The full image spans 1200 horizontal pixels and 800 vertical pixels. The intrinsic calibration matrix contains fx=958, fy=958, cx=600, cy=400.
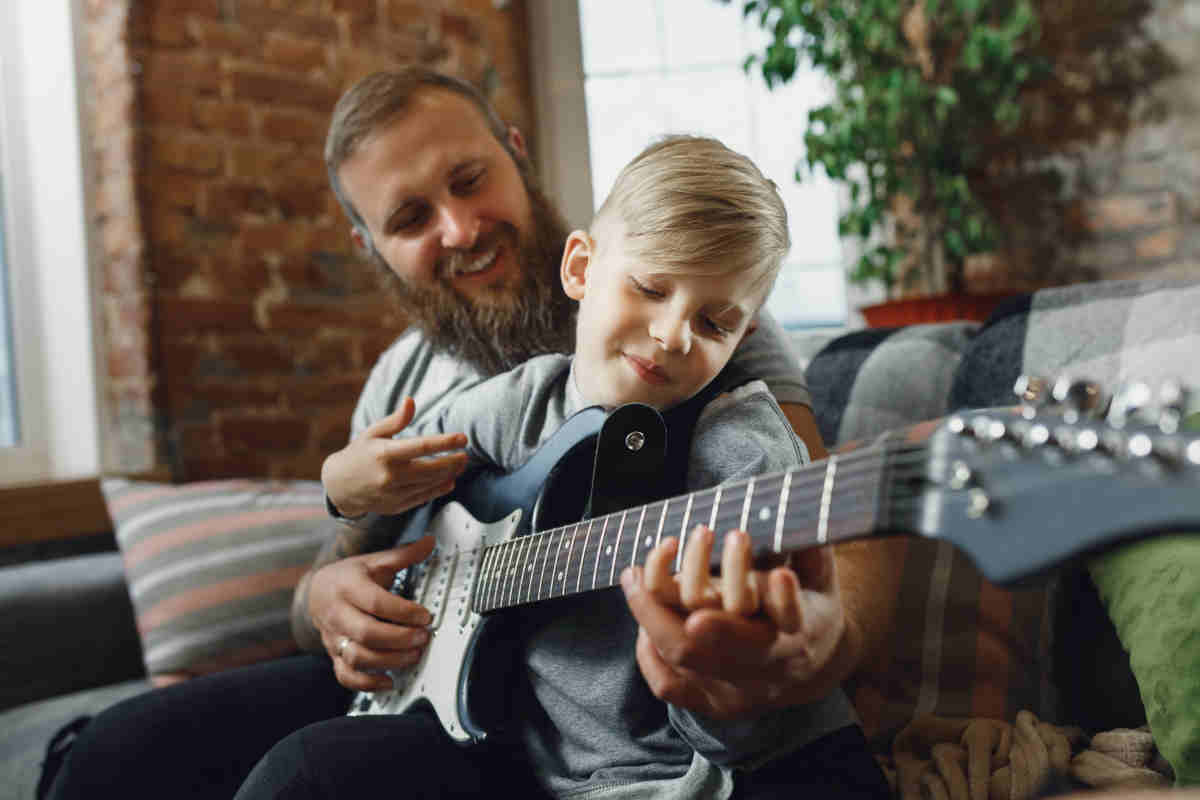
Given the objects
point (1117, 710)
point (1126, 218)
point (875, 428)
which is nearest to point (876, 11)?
point (1126, 218)

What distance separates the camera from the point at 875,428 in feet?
4.12

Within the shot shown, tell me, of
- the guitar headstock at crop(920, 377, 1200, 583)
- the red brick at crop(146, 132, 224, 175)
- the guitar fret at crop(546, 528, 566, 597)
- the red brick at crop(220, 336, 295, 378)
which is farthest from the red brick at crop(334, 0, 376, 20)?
the guitar headstock at crop(920, 377, 1200, 583)

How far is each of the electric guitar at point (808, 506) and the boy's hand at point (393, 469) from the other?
54 millimetres

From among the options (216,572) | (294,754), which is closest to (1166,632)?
(294,754)

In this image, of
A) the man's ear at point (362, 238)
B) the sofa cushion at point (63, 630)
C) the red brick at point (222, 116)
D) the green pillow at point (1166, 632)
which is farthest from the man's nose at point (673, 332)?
the red brick at point (222, 116)

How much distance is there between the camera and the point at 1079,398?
0.49 meters

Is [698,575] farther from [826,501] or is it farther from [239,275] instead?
[239,275]

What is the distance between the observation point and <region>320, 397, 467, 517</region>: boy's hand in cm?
89

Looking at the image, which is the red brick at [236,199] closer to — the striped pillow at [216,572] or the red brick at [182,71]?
the red brick at [182,71]

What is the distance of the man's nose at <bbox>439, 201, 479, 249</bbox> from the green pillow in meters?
0.79

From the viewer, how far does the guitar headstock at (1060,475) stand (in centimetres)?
44

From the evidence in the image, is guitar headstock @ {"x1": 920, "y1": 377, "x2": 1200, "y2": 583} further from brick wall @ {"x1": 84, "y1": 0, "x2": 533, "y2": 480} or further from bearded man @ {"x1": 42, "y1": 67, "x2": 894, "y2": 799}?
brick wall @ {"x1": 84, "y1": 0, "x2": 533, "y2": 480}

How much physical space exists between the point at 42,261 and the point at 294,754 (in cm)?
174

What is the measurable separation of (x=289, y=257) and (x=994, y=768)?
5.87 ft
